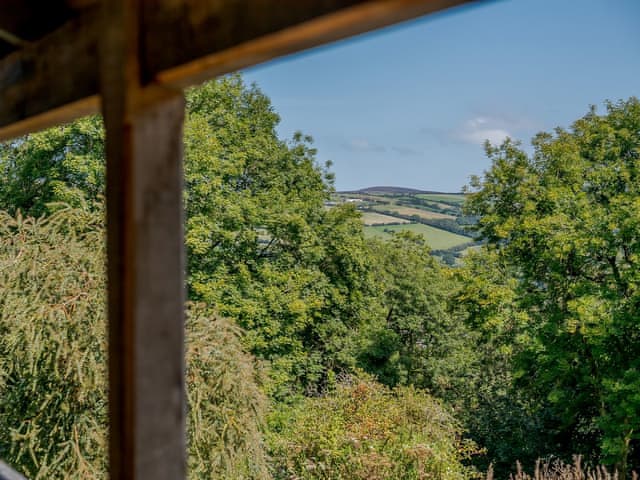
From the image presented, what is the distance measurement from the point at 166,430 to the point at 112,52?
620 mm

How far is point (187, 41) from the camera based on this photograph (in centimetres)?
84

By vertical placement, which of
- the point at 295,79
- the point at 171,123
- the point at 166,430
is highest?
the point at 295,79

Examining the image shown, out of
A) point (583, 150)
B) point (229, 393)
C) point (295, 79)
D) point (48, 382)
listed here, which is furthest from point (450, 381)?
point (295, 79)

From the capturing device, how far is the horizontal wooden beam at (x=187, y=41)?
67cm

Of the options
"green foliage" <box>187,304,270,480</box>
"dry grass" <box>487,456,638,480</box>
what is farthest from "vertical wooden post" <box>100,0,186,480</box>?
"dry grass" <box>487,456,638,480</box>

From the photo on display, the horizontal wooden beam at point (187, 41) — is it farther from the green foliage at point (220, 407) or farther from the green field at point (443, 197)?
the green field at point (443, 197)

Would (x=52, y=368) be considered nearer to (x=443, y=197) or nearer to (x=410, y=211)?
(x=410, y=211)

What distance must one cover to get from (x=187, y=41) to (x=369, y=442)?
22.3ft

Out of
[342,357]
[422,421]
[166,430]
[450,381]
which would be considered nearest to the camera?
[166,430]

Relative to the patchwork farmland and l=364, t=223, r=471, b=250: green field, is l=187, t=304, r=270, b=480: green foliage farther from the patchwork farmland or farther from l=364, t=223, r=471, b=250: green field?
l=364, t=223, r=471, b=250: green field

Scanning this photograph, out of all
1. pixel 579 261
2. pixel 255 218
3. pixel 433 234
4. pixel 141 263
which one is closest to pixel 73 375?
pixel 141 263

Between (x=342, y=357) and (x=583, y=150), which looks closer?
(x=583, y=150)

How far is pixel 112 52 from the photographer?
2.95 ft

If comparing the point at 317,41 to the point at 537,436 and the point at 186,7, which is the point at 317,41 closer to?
the point at 186,7
